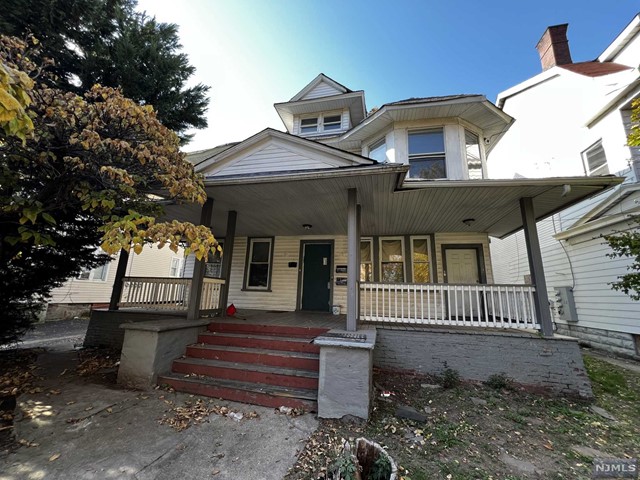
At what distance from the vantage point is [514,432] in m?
3.30

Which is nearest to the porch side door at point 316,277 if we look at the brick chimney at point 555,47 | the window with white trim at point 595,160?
the window with white trim at point 595,160

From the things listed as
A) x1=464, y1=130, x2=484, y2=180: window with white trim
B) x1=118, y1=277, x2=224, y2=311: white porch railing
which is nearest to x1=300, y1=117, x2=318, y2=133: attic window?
x1=464, y1=130, x2=484, y2=180: window with white trim

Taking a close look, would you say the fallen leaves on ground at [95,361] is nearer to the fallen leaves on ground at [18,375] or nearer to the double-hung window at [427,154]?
the fallen leaves on ground at [18,375]

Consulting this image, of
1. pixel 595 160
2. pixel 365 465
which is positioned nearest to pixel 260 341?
pixel 365 465

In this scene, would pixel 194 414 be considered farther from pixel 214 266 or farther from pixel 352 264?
pixel 214 266

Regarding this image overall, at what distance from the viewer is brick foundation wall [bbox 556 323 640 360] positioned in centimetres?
657

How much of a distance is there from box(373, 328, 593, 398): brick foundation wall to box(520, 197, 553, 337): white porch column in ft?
1.14

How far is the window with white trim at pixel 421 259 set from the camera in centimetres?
765

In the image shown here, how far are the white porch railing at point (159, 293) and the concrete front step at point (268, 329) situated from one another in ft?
4.09

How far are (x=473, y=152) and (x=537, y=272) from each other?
12.9 ft

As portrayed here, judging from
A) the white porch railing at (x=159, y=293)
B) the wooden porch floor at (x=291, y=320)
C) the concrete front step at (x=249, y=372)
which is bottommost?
the concrete front step at (x=249, y=372)

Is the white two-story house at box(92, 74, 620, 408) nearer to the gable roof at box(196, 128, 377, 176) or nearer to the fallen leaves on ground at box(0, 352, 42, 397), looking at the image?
the gable roof at box(196, 128, 377, 176)

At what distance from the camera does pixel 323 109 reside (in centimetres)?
1013

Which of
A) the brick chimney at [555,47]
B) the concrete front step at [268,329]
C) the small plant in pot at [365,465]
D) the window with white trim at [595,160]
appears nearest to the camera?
the small plant in pot at [365,465]
